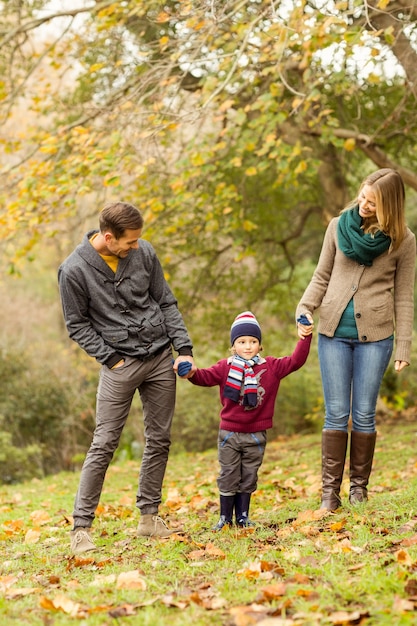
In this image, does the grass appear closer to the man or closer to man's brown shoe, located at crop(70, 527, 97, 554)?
man's brown shoe, located at crop(70, 527, 97, 554)

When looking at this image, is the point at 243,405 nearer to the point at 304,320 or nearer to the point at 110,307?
the point at 304,320

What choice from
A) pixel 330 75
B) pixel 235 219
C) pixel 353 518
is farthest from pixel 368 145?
pixel 353 518

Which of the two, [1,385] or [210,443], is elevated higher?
[1,385]

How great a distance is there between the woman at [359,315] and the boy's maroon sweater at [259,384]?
0.67ft

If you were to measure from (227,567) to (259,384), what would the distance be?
1.34m

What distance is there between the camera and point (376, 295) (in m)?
4.79

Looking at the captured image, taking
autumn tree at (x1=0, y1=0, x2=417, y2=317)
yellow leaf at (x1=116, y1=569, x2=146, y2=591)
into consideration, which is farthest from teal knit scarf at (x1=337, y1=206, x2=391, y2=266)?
yellow leaf at (x1=116, y1=569, x2=146, y2=591)

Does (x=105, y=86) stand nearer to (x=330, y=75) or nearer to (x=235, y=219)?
(x=235, y=219)

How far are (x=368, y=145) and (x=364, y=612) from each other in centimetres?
709

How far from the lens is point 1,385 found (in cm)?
1439

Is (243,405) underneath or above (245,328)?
underneath

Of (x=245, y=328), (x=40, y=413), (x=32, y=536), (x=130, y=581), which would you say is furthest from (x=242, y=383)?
(x=40, y=413)

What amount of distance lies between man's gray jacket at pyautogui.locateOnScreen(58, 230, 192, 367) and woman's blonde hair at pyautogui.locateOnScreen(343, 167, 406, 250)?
1.47 metres

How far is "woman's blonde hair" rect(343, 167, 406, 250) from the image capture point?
179 inches
